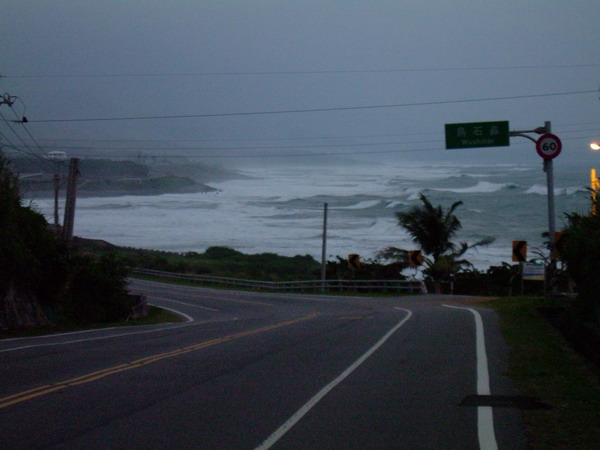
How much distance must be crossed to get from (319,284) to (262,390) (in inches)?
1541

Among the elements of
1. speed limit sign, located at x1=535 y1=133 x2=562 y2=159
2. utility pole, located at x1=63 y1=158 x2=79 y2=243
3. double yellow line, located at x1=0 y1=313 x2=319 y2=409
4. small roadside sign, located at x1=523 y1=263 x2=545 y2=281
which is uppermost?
speed limit sign, located at x1=535 y1=133 x2=562 y2=159

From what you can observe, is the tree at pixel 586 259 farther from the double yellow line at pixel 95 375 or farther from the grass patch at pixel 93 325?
the grass patch at pixel 93 325

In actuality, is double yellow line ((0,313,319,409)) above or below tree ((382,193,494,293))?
below

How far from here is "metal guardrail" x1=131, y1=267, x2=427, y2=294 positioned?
140ft

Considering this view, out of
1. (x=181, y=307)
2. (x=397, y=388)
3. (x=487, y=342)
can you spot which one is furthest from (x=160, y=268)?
(x=397, y=388)

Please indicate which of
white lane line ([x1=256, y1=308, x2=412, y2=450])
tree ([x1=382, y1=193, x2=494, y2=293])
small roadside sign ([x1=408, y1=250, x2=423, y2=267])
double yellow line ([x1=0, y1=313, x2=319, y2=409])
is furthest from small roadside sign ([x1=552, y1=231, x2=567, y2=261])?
tree ([x1=382, y1=193, x2=494, y2=293])

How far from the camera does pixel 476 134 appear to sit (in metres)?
24.7

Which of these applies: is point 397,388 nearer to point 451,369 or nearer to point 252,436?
point 451,369

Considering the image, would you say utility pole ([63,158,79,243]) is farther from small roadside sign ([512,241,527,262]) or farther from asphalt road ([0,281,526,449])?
small roadside sign ([512,241,527,262])

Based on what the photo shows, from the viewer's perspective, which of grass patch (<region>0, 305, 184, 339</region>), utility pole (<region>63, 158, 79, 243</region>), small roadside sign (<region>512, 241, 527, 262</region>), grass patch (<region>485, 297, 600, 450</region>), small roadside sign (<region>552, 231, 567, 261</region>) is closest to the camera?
grass patch (<region>485, 297, 600, 450</region>)

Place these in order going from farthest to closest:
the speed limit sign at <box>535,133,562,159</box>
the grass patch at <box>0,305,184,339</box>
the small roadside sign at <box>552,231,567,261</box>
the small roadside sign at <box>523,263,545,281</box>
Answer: the small roadside sign at <box>523,263,545,281</box>, the speed limit sign at <box>535,133,562,159</box>, the grass patch at <box>0,305,184,339</box>, the small roadside sign at <box>552,231,567,261</box>

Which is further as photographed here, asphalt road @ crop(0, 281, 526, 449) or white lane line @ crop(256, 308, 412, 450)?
asphalt road @ crop(0, 281, 526, 449)

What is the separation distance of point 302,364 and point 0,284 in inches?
552

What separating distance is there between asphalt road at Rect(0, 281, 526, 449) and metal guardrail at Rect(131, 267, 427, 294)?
24251 mm
